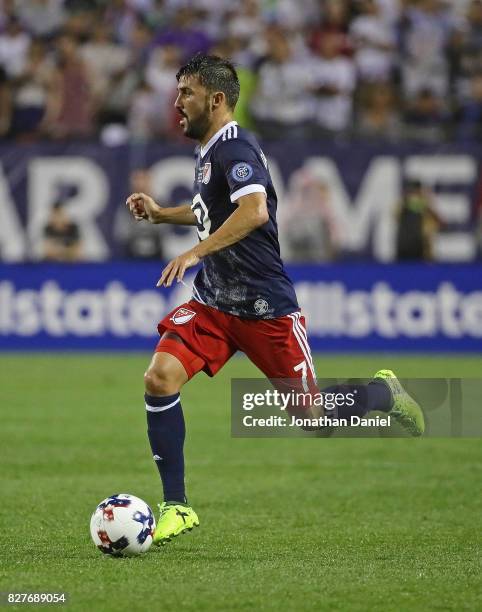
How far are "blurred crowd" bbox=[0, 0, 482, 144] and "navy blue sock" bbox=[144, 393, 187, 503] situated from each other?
41.4 ft

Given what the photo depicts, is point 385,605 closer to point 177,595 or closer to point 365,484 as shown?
point 177,595

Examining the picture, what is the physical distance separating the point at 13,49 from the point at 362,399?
576 inches

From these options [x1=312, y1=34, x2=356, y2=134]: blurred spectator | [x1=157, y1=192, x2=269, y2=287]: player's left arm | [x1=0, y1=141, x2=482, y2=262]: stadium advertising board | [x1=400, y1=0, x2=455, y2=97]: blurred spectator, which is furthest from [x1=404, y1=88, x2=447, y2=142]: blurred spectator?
[x1=157, y1=192, x2=269, y2=287]: player's left arm

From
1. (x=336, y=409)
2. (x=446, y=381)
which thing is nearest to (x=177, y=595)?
(x=336, y=409)

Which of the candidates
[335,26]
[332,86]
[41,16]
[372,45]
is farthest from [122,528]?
[41,16]

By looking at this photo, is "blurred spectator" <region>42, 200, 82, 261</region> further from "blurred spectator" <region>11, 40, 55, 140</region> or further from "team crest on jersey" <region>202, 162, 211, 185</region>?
"team crest on jersey" <region>202, 162, 211, 185</region>

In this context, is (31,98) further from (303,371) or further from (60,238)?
(303,371)

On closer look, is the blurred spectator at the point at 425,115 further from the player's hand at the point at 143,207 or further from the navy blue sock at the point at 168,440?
the navy blue sock at the point at 168,440

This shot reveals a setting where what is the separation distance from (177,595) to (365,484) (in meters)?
4.19

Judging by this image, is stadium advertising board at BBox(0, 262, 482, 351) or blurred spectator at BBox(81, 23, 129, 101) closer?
stadium advertising board at BBox(0, 262, 482, 351)

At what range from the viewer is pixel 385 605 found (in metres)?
5.74

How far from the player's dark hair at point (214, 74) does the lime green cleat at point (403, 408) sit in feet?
6.07

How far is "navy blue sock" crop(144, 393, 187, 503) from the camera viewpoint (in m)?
7.32

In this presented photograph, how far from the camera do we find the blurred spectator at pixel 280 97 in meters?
19.6
